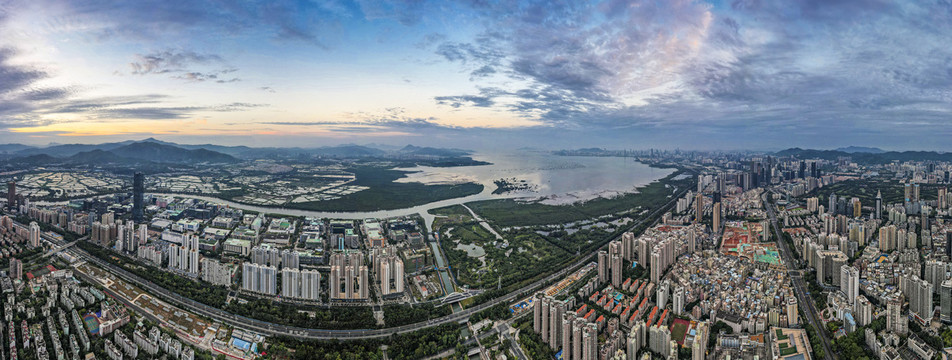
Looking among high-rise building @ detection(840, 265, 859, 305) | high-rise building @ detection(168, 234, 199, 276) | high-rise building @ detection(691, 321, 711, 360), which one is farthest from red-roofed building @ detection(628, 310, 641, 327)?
high-rise building @ detection(168, 234, 199, 276)

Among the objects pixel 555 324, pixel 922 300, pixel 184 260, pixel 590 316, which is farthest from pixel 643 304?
pixel 184 260

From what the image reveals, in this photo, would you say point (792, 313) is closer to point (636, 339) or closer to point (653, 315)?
point (653, 315)

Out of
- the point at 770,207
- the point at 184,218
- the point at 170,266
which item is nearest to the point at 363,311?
the point at 170,266

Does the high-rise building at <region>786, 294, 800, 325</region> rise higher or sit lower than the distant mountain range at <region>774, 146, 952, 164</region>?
lower

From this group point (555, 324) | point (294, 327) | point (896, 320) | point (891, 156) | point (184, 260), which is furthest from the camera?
point (891, 156)

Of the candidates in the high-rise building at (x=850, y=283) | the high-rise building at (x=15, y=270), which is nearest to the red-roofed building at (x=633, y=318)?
the high-rise building at (x=850, y=283)

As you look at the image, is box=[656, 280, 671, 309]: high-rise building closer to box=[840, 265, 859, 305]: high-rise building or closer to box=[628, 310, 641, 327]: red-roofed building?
box=[628, 310, 641, 327]: red-roofed building

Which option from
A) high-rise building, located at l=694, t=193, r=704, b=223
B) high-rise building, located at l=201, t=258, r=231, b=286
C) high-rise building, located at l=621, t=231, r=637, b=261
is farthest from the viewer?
high-rise building, located at l=694, t=193, r=704, b=223

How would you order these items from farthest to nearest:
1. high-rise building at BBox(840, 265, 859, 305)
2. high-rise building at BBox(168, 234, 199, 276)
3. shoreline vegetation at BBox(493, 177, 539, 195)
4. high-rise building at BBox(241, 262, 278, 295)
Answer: shoreline vegetation at BBox(493, 177, 539, 195) → high-rise building at BBox(168, 234, 199, 276) → high-rise building at BBox(241, 262, 278, 295) → high-rise building at BBox(840, 265, 859, 305)
